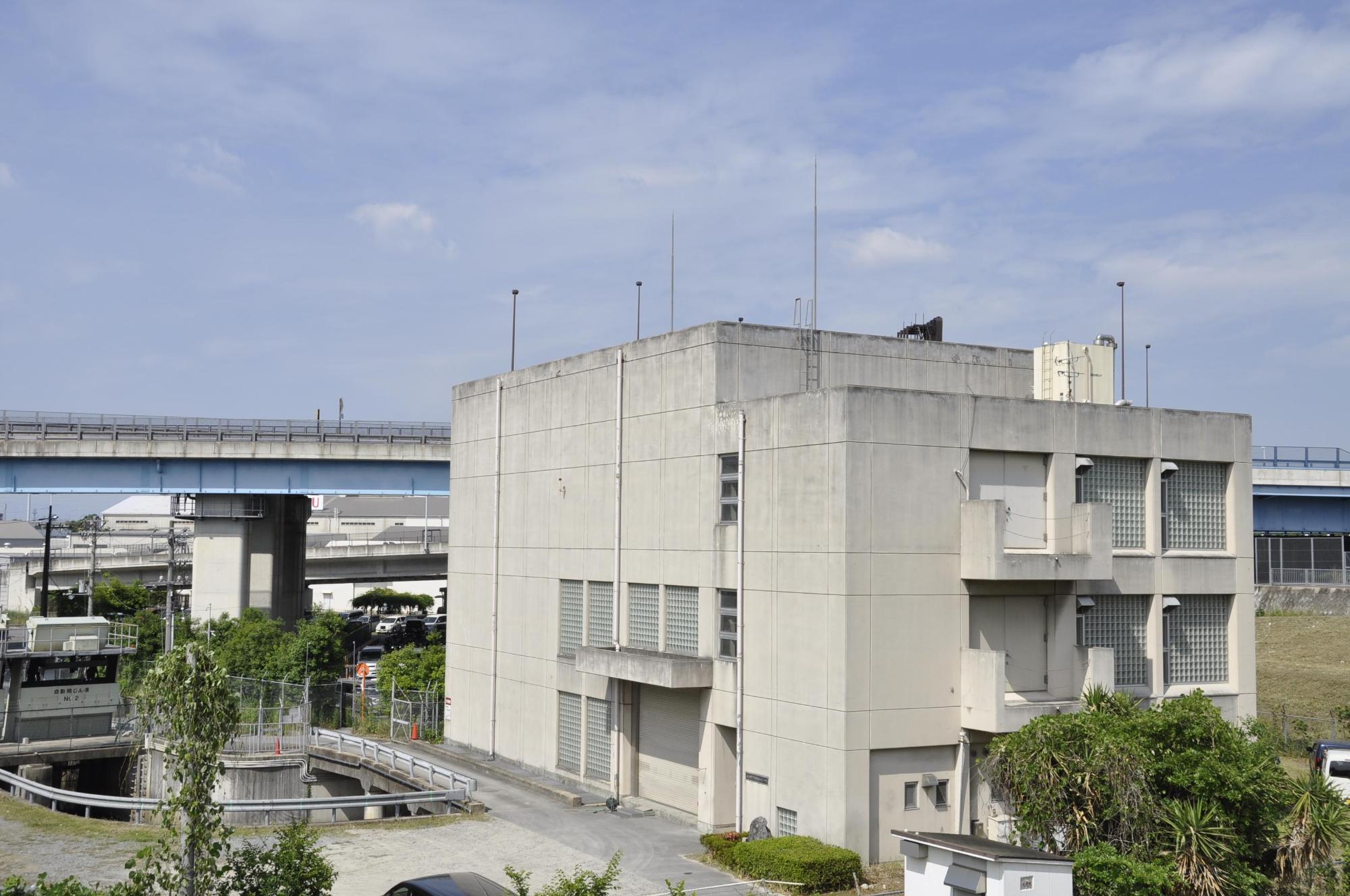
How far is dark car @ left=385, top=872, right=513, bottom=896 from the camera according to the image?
19141mm

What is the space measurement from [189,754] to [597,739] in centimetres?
1994

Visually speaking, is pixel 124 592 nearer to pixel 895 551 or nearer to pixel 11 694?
pixel 11 694

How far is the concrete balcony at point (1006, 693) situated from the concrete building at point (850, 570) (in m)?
0.06

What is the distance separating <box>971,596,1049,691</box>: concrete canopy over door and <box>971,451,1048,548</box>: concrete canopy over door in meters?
1.36

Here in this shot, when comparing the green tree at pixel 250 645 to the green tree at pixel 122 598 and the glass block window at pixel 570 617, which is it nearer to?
the glass block window at pixel 570 617

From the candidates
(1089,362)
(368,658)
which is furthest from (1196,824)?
(368,658)

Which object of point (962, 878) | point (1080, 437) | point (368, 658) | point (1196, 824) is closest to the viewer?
point (962, 878)

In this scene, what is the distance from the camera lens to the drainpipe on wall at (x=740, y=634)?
27.8 m

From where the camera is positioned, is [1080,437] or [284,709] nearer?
[1080,437]

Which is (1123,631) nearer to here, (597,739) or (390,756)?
(597,739)

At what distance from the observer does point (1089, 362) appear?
3108 centimetres

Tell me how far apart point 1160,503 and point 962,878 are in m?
14.0

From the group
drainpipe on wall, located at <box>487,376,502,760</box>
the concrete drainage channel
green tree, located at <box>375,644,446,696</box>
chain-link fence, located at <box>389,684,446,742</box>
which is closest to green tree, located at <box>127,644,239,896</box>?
the concrete drainage channel

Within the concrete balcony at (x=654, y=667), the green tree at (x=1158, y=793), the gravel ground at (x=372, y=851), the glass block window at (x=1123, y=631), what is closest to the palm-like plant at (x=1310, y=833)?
the green tree at (x=1158, y=793)
